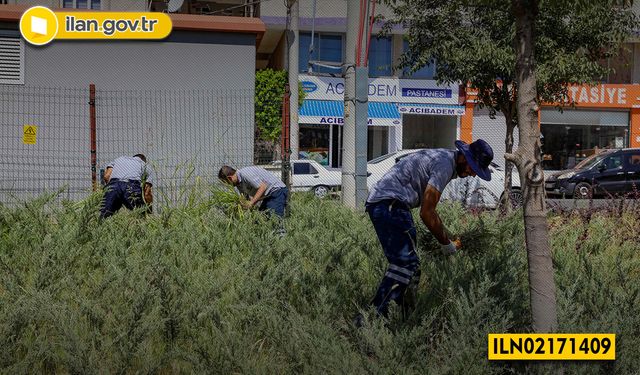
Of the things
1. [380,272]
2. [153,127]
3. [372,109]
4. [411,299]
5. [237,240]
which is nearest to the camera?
[411,299]

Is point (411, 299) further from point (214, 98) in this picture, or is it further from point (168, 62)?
point (168, 62)

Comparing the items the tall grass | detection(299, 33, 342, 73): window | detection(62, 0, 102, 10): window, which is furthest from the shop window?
the tall grass

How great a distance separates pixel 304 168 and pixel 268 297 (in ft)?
39.0

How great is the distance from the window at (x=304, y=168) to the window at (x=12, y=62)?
7.19 metres

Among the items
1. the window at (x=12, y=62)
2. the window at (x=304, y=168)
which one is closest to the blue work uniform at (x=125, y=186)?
the window at (x=12, y=62)

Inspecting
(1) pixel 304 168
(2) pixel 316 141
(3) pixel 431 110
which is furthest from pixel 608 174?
(2) pixel 316 141

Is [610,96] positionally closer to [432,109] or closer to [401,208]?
[432,109]

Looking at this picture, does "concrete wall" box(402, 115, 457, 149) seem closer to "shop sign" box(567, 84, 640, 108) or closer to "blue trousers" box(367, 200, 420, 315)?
"shop sign" box(567, 84, 640, 108)

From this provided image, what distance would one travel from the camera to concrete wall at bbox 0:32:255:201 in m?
10.1

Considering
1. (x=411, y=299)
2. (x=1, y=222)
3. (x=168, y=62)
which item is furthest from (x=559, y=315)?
(x=168, y=62)

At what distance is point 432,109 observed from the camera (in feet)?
82.0

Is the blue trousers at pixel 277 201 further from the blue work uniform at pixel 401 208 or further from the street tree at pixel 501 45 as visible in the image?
the street tree at pixel 501 45

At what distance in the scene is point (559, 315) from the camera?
150 inches

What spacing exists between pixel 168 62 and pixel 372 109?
14.6m
